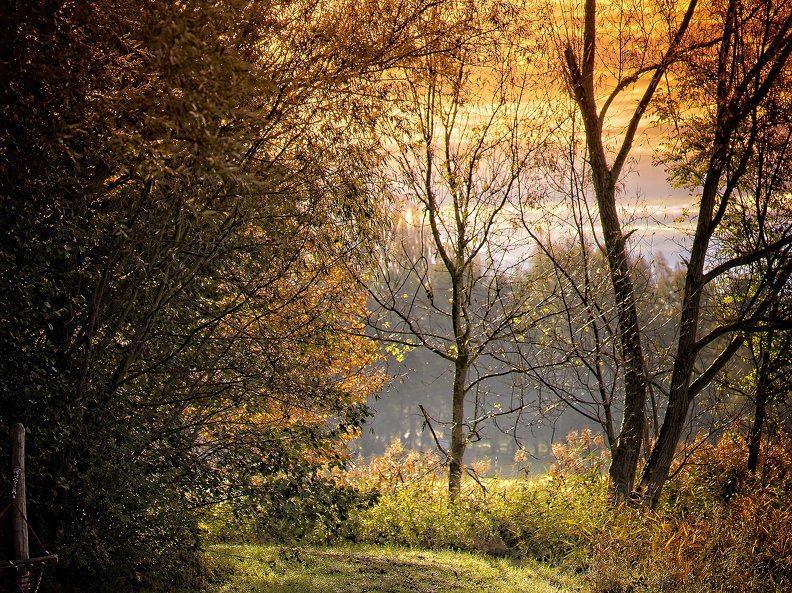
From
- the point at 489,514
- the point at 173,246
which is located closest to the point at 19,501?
the point at 173,246

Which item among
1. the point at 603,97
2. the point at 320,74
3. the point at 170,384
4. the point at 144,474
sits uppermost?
the point at 603,97

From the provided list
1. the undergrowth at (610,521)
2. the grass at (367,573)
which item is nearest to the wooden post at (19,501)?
the grass at (367,573)

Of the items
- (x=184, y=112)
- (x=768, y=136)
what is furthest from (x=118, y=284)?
(x=768, y=136)

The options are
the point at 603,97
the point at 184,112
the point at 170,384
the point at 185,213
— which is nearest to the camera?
the point at 184,112

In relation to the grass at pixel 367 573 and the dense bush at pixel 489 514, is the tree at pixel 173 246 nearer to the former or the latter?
the grass at pixel 367 573

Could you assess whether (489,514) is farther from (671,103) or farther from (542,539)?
(671,103)

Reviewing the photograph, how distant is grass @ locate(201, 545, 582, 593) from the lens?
6.05 metres

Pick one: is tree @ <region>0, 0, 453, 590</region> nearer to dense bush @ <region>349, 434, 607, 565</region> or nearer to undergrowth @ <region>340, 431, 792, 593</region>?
undergrowth @ <region>340, 431, 792, 593</region>

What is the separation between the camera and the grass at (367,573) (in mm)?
6047

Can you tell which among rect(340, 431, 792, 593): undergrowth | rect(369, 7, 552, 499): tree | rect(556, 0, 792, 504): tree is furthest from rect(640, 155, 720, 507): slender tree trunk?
rect(369, 7, 552, 499): tree

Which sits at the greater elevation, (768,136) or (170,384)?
(768,136)

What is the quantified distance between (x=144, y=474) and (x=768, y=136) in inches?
331

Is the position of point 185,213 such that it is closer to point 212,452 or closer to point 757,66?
point 212,452

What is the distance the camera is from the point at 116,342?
5570 millimetres
